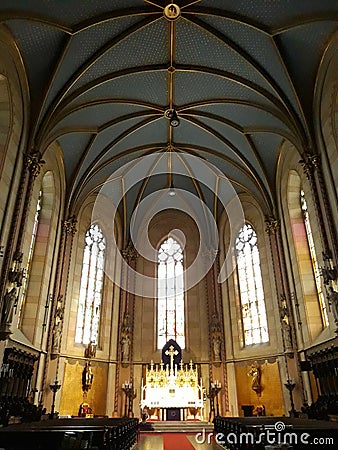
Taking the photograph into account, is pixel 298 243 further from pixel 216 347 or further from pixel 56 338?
pixel 56 338

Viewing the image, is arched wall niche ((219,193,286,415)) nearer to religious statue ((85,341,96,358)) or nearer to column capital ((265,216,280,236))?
column capital ((265,216,280,236))

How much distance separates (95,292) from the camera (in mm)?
19797

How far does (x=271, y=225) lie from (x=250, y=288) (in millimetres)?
3759

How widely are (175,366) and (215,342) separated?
8.12ft

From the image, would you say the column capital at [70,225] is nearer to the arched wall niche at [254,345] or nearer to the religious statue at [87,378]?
the religious statue at [87,378]

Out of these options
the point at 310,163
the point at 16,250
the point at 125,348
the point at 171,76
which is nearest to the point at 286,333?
the point at 310,163

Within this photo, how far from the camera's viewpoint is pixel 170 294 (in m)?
22.0

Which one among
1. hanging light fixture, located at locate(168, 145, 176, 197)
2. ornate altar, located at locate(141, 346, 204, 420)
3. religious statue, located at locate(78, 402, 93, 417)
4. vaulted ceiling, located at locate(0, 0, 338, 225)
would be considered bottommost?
religious statue, located at locate(78, 402, 93, 417)

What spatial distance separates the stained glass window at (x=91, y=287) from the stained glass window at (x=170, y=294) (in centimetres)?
378

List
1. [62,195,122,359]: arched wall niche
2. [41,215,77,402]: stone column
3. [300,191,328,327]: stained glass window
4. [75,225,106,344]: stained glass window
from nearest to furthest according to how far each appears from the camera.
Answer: [300,191,328,327]: stained glass window, [41,215,77,402]: stone column, [62,195,122,359]: arched wall niche, [75,225,106,344]: stained glass window

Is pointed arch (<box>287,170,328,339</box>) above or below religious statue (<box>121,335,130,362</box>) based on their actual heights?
above

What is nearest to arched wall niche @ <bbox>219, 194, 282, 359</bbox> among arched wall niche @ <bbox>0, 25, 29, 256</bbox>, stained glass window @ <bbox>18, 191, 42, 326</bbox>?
stained glass window @ <bbox>18, 191, 42, 326</bbox>

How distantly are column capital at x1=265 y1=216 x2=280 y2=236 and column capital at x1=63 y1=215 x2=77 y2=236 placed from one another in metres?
9.67

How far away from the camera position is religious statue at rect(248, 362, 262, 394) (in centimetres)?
1712
